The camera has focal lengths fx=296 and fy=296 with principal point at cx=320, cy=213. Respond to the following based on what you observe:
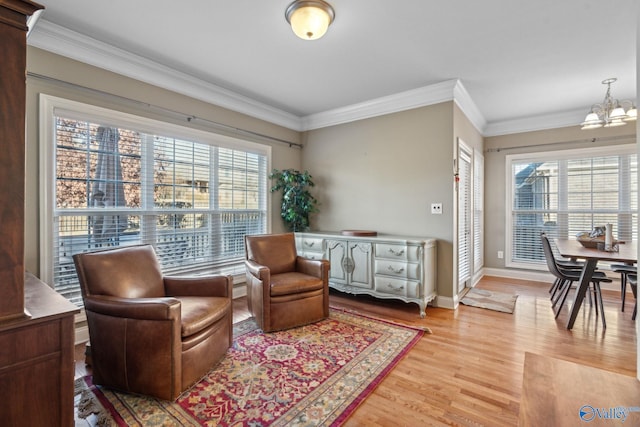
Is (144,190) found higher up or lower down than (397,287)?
higher up

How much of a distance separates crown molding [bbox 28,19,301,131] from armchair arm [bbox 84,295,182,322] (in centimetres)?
211

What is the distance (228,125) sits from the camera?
377cm

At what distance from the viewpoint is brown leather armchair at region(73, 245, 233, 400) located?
175 cm

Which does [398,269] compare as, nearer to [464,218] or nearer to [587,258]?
[464,218]

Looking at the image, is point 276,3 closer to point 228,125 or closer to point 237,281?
point 228,125

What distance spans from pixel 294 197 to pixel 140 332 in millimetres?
2874

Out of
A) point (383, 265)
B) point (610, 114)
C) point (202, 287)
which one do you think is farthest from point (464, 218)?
point (202, 287)

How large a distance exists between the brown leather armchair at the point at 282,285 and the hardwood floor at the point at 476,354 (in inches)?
22.0

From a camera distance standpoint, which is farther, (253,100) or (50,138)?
(253,100)

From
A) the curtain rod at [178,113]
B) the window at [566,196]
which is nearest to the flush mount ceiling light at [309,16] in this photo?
the curtain rod at [178,113]

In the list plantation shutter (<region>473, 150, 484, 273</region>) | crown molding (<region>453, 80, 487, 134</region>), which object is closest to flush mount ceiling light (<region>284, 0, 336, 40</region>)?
crown molding (<region>453, 80, 487, 134</region>)

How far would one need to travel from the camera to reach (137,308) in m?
1.76

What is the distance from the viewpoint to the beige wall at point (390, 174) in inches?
139

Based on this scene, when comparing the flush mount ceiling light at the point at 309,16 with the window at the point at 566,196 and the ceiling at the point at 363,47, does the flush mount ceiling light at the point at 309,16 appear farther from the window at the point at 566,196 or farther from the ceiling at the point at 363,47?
the window at the point at 566,196
